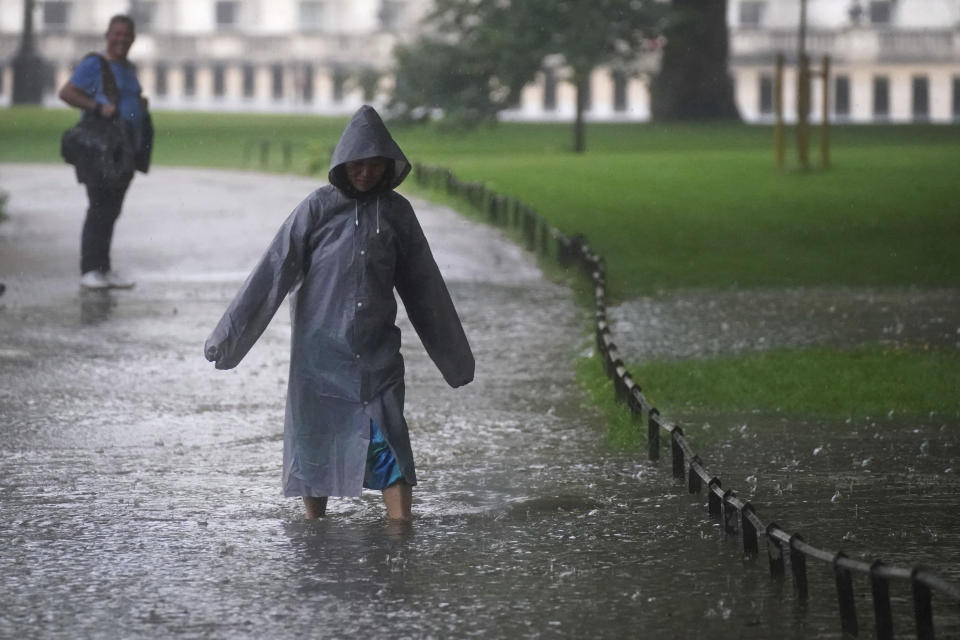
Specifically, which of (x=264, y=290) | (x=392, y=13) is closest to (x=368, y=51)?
(x=392, y=13)

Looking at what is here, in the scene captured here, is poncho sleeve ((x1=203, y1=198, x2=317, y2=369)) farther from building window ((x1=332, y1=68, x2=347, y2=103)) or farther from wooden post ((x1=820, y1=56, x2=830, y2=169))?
building window ((x1=332, y1=68, x2=347, y2=103))

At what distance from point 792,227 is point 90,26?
184 ft

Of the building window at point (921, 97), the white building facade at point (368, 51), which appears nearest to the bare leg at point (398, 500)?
the white building facade at point (368, 51)

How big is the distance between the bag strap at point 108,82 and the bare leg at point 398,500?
7.49 meters

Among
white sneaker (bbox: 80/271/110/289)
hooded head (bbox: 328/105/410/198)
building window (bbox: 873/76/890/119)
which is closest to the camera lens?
hooded head (bbox: 328/105/410/198)

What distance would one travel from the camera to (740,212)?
78.1ft

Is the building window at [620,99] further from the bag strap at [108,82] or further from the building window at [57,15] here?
the bag strap at [108,82]

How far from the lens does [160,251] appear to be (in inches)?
750

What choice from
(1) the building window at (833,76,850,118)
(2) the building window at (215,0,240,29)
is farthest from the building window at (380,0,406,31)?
(1) the building window at (833,76,850,118)

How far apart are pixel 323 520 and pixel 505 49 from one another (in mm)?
33749

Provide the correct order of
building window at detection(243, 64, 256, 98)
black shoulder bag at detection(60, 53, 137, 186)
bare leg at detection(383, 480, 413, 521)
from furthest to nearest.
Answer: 1. building window at detection(243, 64, 256, 98)
2. black shoulder bag at detection(60, 53, 137, 186)
3. bare leg at detection(383, 480, 413, 521)

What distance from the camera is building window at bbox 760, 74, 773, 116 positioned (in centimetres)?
6869

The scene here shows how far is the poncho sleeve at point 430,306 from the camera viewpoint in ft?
24.7

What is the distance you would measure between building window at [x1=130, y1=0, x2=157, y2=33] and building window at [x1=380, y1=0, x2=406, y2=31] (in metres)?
8.44
